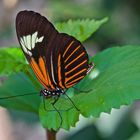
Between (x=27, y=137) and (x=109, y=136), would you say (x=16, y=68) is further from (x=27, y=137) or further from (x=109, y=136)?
(x=27, y=137)

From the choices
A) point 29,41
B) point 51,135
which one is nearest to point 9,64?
point 29,41

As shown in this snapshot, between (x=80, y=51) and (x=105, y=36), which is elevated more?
(x=80, y=51)

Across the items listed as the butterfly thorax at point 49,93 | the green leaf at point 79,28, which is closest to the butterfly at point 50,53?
the butterfly thorax at point 49,93

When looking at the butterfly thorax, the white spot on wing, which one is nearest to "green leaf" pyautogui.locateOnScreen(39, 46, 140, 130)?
the butterfly thorax

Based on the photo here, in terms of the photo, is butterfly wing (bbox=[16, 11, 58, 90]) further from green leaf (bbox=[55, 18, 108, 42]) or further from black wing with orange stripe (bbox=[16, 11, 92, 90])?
green leaf (bbox=[55, 18, 108, 42])

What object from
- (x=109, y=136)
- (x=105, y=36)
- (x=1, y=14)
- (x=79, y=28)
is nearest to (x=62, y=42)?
(x=79, y=28)

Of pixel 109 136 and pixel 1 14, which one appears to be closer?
pixel 109 136

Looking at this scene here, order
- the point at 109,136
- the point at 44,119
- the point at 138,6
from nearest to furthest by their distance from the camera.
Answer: the point at 44,119
the point at 109,136
the point at 138,6

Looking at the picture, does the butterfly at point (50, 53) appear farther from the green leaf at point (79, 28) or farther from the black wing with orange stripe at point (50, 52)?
the green leaf at point (79, 28)

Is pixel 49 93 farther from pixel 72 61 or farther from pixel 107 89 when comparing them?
pixel 107 89
